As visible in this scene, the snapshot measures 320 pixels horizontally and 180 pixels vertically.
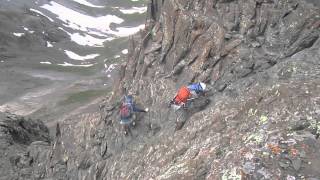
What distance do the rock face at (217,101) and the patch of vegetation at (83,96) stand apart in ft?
193

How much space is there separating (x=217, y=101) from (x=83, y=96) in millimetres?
75737

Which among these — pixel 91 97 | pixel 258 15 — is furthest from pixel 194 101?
pixel 91 97

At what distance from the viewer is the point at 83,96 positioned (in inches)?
3839

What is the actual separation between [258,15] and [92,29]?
146316 mm

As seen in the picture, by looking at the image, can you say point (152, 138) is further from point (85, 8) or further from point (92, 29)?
point (85, 8)

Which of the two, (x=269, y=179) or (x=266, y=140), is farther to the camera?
(x=266, y=140)

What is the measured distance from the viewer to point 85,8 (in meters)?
188

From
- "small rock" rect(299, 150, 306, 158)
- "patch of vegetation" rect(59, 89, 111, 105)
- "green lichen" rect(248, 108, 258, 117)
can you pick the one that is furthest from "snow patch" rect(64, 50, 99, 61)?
"small rock" rect(299, 150, 306, 158)

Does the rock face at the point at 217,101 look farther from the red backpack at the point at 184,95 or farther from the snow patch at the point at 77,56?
the snow patch at the point at 77,56

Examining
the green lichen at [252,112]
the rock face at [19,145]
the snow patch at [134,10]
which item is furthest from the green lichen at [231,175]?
the snow patch at [134,10]

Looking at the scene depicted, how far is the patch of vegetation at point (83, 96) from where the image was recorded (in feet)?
310

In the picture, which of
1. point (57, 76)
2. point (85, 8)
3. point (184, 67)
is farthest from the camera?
point (85, 8)

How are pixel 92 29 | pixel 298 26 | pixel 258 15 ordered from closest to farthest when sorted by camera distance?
pixel 298 26
pixel 258 15
pixel 92 29

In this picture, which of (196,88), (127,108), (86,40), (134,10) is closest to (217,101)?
(196,88)
